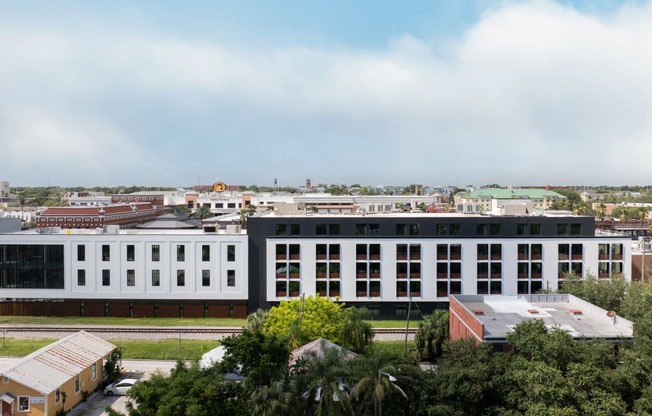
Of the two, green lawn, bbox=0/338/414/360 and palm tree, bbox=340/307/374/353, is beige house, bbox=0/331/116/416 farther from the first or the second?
palm tree, bbox=340/307/374/353

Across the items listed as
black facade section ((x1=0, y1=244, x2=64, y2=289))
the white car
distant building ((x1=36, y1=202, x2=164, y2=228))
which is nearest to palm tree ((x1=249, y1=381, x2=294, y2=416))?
the white car

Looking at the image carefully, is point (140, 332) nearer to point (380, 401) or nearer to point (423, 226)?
point (423, 226)

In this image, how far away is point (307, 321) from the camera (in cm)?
4403

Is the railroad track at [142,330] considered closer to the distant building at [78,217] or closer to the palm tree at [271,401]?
the palm tree at [271,401]

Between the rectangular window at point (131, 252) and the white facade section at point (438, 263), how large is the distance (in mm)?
16460

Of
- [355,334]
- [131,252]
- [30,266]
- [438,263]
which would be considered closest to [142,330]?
[131,252]

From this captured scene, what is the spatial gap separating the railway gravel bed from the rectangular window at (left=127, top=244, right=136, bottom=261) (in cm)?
885

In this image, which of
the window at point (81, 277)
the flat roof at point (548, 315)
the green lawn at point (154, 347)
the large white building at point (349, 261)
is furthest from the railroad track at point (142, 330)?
the flat roof at point (548, 315)

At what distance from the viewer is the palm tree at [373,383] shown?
27844 millimetres

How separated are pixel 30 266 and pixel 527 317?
190 feet

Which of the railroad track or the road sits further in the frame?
the railroad track

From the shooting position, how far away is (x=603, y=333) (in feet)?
122

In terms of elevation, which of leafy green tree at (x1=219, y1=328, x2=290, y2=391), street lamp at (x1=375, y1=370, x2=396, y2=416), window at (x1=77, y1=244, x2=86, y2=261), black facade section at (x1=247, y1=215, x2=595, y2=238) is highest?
black facade section at (x1=247, y1=215, x2=595, y2=238)

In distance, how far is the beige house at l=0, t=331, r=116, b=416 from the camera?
35375mm
